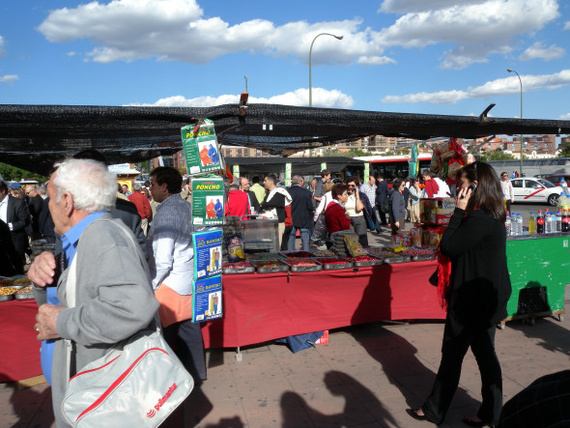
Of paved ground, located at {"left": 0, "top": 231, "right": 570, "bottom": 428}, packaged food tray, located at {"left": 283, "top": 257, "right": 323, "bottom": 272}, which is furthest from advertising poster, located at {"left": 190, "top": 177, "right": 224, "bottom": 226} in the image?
paved ground, located at {"left": 0, "top": 231, "right": 570, "bottom": 428}

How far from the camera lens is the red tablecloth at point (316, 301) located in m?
4.45

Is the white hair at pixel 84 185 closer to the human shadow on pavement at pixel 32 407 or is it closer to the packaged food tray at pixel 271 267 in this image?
the human shadow on pavement at pixel 32 407

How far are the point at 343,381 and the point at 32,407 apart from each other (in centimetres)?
265

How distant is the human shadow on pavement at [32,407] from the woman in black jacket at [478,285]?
3.04 m

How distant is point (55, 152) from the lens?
6.13 metres

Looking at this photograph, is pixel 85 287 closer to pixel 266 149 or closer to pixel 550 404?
pixel 550 404

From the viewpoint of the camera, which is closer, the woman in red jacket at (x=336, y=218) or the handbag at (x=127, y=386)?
the handbag at (x=127, y=386)

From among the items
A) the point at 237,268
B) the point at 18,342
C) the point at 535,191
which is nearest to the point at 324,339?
the point at 237,268

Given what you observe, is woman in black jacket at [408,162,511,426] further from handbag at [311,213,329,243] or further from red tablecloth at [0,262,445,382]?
handbag at [311,213,329,243]

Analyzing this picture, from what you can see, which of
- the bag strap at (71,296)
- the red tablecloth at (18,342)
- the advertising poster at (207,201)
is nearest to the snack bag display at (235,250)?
the advertising poster at (207,201)

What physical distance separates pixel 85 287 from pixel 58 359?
37 cm

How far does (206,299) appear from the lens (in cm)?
352

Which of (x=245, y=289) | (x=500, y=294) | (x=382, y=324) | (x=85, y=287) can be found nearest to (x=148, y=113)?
(x=245, y=289)

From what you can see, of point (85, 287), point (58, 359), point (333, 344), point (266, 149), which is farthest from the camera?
point (266, 149)
